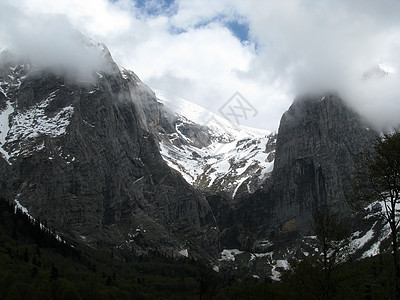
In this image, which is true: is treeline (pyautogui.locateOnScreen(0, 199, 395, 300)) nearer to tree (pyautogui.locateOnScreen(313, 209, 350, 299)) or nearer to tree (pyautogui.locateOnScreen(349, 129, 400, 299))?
tree (pyautogui.locateOnScreen(313, 209, 350, 299))

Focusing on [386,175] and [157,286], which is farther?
[157,286]

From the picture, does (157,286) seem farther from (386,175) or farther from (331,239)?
(386,175)

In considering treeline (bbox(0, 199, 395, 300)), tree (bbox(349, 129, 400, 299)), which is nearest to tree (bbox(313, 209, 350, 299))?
treeline (bbox(0, 199, 395, 300))

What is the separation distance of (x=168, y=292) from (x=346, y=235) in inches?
5808

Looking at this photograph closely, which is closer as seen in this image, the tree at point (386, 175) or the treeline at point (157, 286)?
the tree at point (386, 175)

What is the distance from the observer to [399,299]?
34.4m

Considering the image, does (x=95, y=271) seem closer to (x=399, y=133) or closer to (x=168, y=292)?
(x=168, y=292)

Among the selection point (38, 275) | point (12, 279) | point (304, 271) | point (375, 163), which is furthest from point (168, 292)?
point (375, 163)

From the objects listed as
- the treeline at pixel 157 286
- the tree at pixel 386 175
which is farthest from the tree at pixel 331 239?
the tree at pixel 386 175

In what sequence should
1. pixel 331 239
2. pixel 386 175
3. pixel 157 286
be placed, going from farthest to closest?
pixel 157 286 → pixel 331 239 → pixel 386 175

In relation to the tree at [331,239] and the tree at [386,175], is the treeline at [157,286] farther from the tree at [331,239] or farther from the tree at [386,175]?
the tree at [386,175]

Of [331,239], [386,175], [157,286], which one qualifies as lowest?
[331,239]

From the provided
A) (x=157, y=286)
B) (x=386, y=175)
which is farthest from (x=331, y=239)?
(x=157, y=286)

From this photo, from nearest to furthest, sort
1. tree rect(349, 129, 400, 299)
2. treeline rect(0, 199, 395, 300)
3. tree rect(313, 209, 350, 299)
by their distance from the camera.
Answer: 1. tree rect(349, 129, 400, 299)
2. tree rect(313, 209, 350, 299)
3. treeline rect(0, 199, 395, 300)
